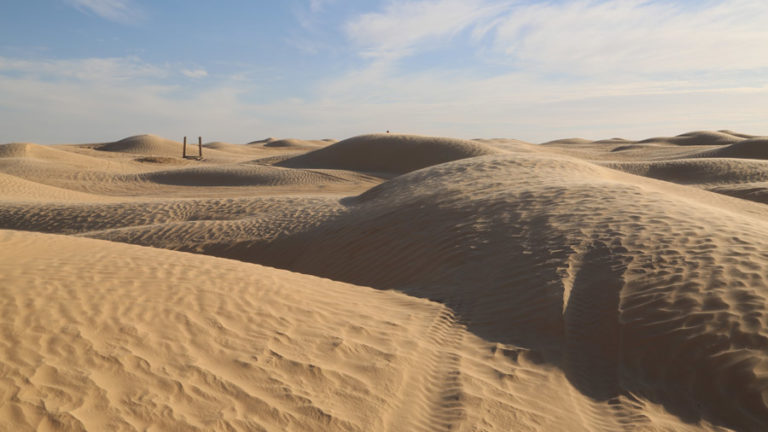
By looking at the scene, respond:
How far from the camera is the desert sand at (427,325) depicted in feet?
11.0

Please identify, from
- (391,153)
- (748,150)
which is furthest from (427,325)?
(748,150)

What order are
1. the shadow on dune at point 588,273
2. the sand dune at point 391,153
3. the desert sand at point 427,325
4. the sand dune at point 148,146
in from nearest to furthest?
the desert sand at point 427,325, the shadow on dune at point 588,273, the sand dune at point 391,153, the sand dune at point 148,146

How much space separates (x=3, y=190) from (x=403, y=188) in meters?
12.6

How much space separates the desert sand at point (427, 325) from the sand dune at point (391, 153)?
50.7 ft

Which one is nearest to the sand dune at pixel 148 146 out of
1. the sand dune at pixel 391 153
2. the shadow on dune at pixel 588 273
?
the sand dune at pixel 391 153

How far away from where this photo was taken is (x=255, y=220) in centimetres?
1120

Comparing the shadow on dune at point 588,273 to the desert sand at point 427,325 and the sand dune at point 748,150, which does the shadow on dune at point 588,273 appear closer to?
the desert sand at point 427,325

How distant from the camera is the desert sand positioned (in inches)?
132

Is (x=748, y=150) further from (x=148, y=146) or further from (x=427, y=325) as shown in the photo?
(x=148, y=146)

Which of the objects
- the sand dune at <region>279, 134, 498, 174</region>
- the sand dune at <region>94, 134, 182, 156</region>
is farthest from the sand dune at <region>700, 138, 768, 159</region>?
the sand dune at <region>94, 134, 182, 156</region>

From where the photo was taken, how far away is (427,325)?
16.7 ft

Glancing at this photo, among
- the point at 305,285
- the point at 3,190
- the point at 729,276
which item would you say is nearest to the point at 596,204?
the point at 729,276

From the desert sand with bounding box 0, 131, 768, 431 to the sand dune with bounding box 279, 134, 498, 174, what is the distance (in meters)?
15.4

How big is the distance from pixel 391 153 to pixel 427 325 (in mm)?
21049
